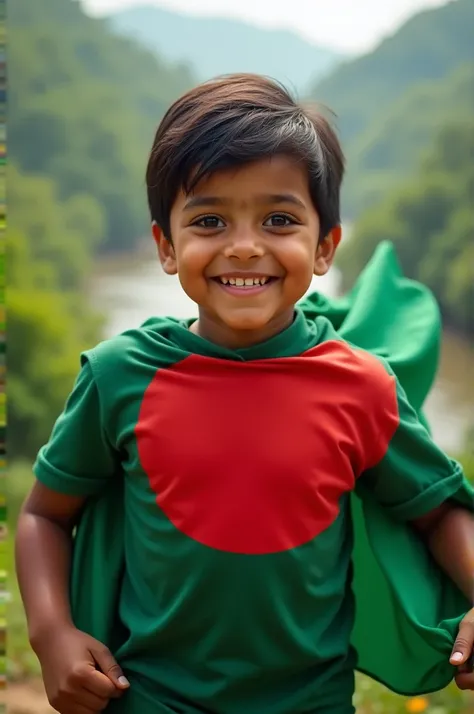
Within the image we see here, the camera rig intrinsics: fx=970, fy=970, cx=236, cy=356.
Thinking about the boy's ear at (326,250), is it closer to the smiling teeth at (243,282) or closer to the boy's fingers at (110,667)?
the smiling teeth at (243,282)

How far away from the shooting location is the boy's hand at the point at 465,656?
1256mm

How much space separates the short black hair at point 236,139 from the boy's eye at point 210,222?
0.04 meters

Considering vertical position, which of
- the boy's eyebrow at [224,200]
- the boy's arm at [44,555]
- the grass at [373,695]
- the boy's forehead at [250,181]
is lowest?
the grass at [373,695]

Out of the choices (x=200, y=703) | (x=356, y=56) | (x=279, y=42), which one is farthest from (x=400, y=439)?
(x=356, y=56)

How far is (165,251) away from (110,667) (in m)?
0.57

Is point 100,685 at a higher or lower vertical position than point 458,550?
lower

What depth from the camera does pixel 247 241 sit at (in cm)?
121

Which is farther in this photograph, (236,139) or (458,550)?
(458,550)

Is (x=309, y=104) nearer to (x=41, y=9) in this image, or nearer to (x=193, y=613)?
(x=193, y=613)

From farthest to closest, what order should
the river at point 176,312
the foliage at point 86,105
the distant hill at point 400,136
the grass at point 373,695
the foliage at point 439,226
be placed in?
1. the foliage at point 86,105
2. the distant hill at point 400,136
3. the foliage at point 439,226
4. the river at point 176,312
5. the grass at point 373,695

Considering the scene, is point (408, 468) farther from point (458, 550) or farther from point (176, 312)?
point (176, 312)

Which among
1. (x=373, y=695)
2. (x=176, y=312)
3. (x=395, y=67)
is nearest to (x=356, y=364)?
(x=373, y=695)

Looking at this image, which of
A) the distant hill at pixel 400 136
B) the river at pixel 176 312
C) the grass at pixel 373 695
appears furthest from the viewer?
the distant hill at pixel 400 136

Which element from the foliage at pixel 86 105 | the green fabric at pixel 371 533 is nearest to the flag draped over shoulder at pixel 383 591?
the green fabric at pixel 371 533
